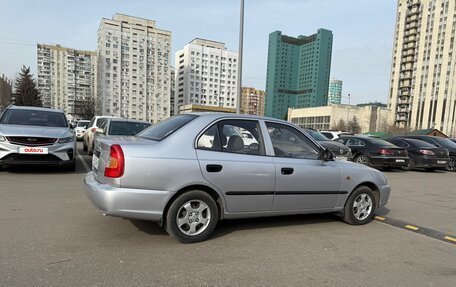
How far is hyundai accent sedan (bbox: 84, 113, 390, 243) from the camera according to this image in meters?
3.90

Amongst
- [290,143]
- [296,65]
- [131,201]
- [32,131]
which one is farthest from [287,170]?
[296,65]

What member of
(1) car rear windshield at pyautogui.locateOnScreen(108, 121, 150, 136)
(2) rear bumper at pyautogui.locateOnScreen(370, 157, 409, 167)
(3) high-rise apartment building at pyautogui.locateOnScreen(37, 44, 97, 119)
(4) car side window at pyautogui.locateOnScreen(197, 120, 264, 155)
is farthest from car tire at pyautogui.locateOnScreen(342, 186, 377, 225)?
(3) high-rise apartment building at pyautogui.locateOnScreen(37, 44, 97, 119)

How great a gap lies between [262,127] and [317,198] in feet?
4.50

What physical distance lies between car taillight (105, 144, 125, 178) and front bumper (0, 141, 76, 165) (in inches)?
197

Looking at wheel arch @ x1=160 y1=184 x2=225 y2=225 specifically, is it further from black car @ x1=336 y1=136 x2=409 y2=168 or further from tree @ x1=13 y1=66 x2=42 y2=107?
tree @ x1=13 y1=66 x2=42 y2=107

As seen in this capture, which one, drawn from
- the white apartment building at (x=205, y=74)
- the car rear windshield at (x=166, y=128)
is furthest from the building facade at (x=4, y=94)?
the white apartment building at (x=205, y=74)

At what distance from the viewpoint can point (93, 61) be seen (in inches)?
4382

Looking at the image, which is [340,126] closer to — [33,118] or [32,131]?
[33,118]

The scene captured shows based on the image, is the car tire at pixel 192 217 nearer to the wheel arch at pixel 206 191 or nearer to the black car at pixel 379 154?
the wheel arch at pixel 206 191

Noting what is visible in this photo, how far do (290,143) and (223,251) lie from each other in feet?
6.04

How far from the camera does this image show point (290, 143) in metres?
4.89

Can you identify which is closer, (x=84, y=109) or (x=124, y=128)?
(x=124, y=128)

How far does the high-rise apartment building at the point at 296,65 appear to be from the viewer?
74.5 m

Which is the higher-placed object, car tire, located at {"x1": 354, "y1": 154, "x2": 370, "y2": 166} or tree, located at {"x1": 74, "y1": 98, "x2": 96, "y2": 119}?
tree, located at {"x1": 74, "y1": 98, "x2": 96, "y2": 119}
